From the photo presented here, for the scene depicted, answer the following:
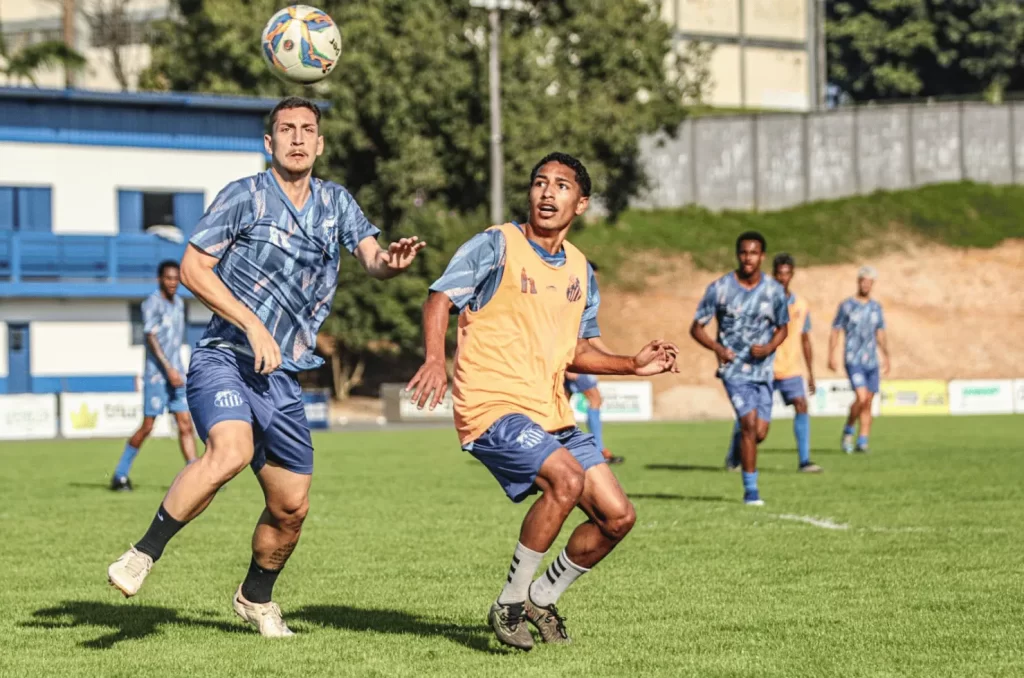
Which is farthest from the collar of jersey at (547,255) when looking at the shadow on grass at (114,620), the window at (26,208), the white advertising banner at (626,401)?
the window at (26,208)

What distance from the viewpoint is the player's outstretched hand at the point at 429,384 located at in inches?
245

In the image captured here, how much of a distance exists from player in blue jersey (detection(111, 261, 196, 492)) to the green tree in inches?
970

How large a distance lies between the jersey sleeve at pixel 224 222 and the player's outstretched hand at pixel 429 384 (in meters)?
1.08

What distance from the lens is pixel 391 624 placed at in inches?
293

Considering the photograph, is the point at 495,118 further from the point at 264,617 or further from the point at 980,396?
the point at 264,617

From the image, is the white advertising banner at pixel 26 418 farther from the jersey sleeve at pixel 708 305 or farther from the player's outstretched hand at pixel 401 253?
the player's outstretched hand at pixel 401 253

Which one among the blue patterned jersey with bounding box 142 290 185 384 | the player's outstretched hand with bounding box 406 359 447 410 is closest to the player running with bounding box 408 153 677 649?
the player's outstretched hand with bounding box 406 359 447 410

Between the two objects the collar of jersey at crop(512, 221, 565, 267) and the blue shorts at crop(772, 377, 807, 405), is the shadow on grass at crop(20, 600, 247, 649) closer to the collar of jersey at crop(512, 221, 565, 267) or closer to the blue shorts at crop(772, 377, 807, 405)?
the collar of jersey at crop(512, 221, 565, 267)

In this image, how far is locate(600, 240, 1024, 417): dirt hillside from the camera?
161ft

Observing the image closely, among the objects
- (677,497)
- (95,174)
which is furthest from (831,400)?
(677,497)

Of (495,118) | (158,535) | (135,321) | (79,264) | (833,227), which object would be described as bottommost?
(158,535)

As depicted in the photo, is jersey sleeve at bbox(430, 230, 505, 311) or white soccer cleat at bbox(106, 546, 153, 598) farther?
jersey sleeve at bbox(430, 230, 505, 311)

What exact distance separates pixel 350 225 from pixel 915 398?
30.6 m

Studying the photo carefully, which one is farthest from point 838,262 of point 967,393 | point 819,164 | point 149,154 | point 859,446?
point 859,446
